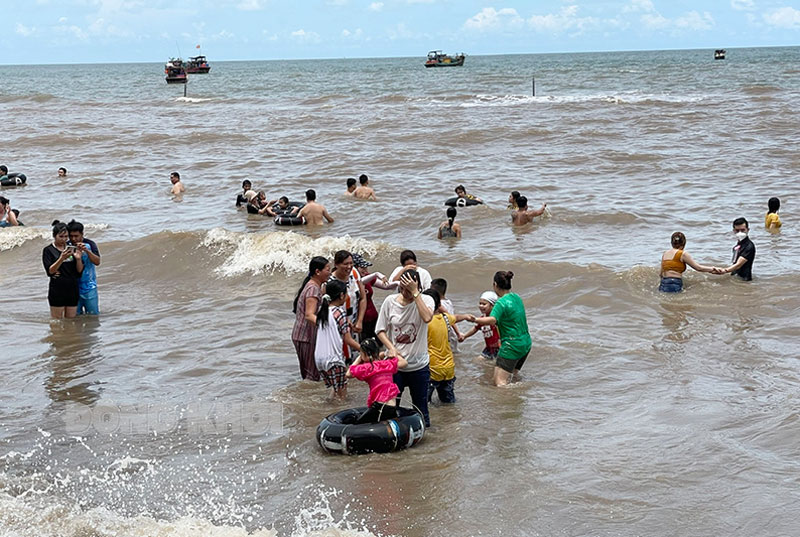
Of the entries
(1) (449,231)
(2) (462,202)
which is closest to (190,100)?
(2) (462,202)

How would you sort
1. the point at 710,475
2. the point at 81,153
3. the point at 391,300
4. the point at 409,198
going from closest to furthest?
the point at 710,475 → the point at 391,300 → the point at 409,198 → the point at 81,153

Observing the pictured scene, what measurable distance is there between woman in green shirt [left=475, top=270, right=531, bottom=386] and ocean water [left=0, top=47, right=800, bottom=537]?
1.16 ft

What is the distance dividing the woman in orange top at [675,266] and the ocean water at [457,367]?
21 cm

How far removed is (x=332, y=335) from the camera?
7828mm

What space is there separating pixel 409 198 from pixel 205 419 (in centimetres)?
1318

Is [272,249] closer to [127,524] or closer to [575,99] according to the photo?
[127,524]

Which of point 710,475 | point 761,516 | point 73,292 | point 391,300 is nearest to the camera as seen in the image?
point 761,516

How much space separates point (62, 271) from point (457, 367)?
198 inches

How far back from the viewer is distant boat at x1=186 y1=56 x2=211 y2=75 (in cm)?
10562

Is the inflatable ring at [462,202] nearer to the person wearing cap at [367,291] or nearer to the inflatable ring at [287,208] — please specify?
the inflatable ring at [287,208]

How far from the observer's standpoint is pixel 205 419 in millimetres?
7910

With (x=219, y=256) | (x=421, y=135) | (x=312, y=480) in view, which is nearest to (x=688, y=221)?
(x=219, y=256)

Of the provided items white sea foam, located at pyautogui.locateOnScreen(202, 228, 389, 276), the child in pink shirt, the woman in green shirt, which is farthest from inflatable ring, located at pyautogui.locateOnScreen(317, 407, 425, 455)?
white sea foam, located at pyautogui.locateOnScreen(202, 228, 389, 276)

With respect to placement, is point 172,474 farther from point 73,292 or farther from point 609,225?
point 609,225
